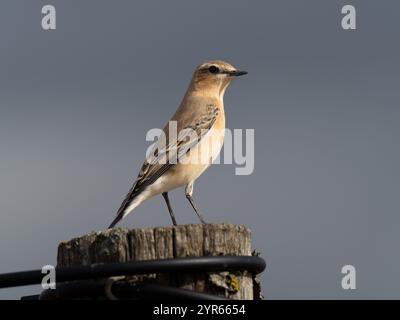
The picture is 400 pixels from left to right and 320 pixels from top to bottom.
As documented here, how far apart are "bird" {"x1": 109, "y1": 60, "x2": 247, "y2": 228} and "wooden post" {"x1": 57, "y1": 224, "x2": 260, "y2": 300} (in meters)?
4.83

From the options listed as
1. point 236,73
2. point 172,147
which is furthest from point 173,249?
point 236,73

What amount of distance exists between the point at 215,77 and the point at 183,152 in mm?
2491

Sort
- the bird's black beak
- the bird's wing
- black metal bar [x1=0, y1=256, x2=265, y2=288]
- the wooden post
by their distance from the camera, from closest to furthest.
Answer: black metal bar [x1=0, y1=256, x2=265, y2=288] → the wooden post → the bird's wing → the bird's black beak

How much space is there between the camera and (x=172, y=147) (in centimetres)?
1202

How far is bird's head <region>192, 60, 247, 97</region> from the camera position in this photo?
14078 mm

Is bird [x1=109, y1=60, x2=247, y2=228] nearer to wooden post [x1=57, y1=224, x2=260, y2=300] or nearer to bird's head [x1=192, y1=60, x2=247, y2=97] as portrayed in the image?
bird's head [x1=192, y1=60, x2=247, y2=97]

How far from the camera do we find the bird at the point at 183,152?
37.8ft

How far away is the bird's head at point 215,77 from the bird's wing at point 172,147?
95 centimetres

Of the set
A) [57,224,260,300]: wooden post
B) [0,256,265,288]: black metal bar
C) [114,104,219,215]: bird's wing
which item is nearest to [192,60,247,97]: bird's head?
[114,104,219,215]: bird's wing

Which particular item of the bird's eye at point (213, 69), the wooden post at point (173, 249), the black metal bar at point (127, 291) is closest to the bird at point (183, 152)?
the bird's eye at point (213, 69)

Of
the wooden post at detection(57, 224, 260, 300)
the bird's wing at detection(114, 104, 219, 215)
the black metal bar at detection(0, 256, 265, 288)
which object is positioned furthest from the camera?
the bird's wing at detection(114, 104, 219, 215)
